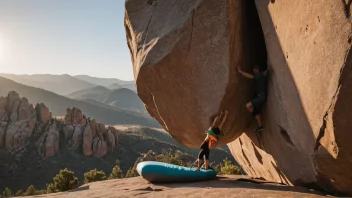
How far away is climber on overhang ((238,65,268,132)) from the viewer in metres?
10.3

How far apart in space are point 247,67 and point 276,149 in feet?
9.72

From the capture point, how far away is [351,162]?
7.68 metres

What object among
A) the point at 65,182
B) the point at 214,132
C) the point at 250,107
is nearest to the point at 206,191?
the point at 214,132

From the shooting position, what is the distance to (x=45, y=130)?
7719cm


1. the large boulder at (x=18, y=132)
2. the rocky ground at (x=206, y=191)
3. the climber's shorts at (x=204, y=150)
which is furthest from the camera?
the large boulder at (x=18, y=132)

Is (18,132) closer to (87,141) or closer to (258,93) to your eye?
(87,141)

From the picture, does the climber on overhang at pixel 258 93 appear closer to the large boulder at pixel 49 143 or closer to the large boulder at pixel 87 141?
the large boulder at pixel 49 143

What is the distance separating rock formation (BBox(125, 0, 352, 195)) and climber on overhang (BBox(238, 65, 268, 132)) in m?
0.23

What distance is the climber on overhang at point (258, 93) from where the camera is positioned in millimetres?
10344

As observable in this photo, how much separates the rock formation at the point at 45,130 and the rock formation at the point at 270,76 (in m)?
66.5

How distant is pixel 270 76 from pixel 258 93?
73 centimetres

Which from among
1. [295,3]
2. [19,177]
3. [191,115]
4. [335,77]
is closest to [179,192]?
[191,115]

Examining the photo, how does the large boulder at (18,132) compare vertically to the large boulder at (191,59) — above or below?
below

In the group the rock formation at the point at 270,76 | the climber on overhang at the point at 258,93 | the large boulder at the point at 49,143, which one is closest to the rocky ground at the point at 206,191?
the rock formation at the point at 270,76
